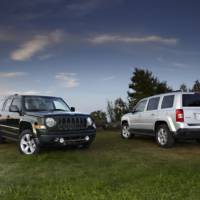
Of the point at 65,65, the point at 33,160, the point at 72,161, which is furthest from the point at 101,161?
the point at 65,65

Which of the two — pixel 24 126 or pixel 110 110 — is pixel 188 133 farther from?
pixel 110 110

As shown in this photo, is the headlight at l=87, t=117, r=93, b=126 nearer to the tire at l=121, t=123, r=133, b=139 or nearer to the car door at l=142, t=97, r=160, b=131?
the car door at l=142, t=97, r=160, b=131

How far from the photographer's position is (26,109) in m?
10.8

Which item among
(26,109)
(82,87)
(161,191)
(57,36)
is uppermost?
(57,36)

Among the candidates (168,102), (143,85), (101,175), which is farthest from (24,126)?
(143,85)

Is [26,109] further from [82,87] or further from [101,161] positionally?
[82,87]

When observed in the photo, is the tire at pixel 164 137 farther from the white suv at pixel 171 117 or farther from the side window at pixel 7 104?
the side window at pixel 7 104

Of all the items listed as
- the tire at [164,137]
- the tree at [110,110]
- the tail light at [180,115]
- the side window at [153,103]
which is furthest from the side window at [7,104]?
the tree at [110,110]

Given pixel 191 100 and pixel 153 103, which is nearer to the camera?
pixel 191 100

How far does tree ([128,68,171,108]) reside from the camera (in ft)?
174

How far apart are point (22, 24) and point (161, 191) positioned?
1457 cm

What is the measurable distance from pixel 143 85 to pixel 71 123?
4466 cm

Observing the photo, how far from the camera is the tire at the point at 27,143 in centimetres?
1009

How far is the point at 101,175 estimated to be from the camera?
7.02 metres
